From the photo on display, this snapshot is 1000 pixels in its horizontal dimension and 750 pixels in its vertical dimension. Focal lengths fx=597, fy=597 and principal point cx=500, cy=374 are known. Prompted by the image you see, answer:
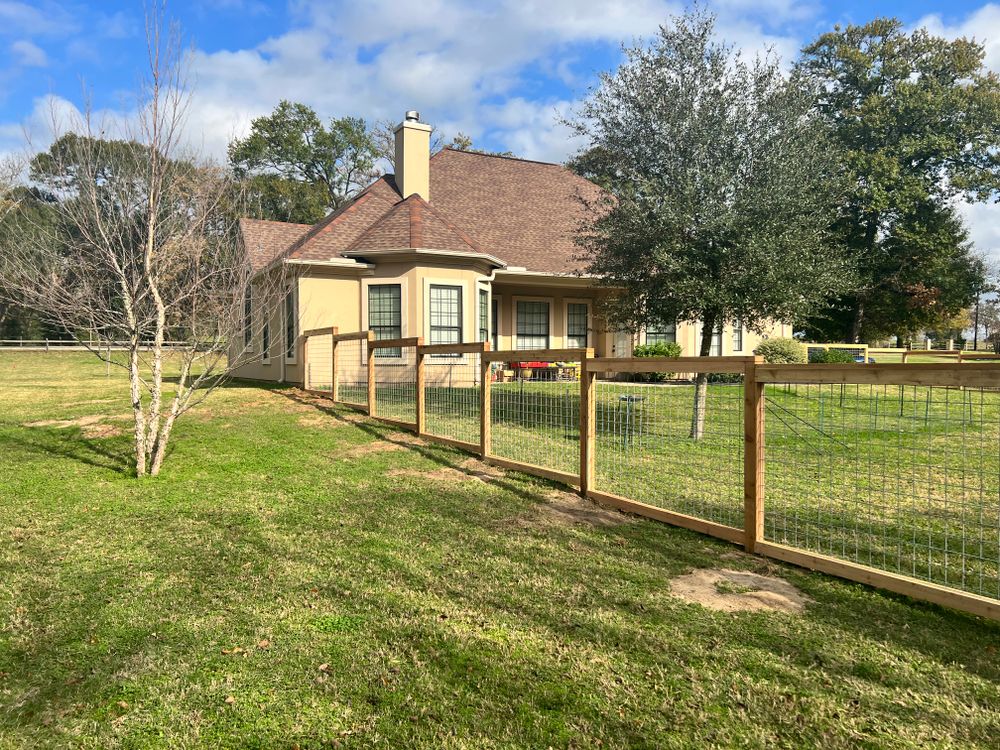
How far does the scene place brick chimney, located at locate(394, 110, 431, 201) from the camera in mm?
17094

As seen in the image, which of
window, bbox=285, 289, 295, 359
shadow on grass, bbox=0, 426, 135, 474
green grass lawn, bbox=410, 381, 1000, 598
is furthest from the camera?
window, bbox=285, 289, 295, 359

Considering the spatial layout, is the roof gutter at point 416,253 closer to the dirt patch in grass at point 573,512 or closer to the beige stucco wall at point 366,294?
the beige stucco wall at point 366,294

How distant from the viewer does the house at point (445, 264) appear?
15.0 m

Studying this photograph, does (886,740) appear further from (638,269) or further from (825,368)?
(638,269)

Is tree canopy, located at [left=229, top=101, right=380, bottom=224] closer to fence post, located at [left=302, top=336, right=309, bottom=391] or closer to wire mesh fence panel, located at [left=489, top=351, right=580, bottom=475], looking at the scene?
fence post, located at [left=302, top=336, right=309, bottom=391]

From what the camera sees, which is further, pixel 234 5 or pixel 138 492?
pixel 234 5

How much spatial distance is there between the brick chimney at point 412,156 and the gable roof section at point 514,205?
128cm

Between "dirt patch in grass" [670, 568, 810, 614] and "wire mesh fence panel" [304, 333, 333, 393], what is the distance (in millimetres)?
11117

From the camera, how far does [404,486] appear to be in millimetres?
6199

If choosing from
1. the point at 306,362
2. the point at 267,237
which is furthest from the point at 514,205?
the point at 306,362

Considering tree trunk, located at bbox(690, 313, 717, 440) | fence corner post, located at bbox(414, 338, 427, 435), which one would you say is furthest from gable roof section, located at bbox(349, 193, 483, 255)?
tree trunk, located at bbox(690, 313, 717, 440)

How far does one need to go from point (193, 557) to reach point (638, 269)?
7.60m

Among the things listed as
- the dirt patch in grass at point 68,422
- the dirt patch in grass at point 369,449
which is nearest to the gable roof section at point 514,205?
the dirt patch in grass at point 369,449

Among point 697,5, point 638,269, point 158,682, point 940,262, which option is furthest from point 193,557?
point 940,262
